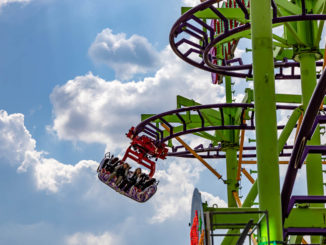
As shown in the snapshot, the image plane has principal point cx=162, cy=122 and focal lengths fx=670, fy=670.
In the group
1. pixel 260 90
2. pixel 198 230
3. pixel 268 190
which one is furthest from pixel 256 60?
pixel 198 230

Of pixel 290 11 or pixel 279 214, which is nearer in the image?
pixel 279 214

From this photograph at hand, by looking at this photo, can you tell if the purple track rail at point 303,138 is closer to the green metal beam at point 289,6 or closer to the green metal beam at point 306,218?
the green metal beam at point 306,218

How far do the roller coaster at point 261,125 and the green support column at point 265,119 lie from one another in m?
0.02

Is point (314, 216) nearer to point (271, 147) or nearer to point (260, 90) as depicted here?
point (271, 147)

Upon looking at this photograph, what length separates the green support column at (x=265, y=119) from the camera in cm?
1291

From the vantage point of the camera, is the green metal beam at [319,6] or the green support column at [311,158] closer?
the green metal beam at [319,6]

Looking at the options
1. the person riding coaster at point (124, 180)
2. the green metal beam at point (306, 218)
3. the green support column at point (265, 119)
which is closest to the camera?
the green support column at point (265, 119)

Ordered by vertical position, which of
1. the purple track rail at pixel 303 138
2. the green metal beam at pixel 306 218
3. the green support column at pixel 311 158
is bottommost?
the green metal beam at pixel 306 218

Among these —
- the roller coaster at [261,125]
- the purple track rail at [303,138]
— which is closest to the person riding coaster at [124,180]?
the roller coaster at [261,125]

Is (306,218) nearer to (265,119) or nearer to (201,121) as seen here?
(265,119)

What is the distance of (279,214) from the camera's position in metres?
12.9

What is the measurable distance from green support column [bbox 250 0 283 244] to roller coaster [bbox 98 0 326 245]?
2 centimetres

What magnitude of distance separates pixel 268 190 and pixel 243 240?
1.33m

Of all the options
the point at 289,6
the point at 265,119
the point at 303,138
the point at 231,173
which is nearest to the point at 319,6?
the point at 289,6
